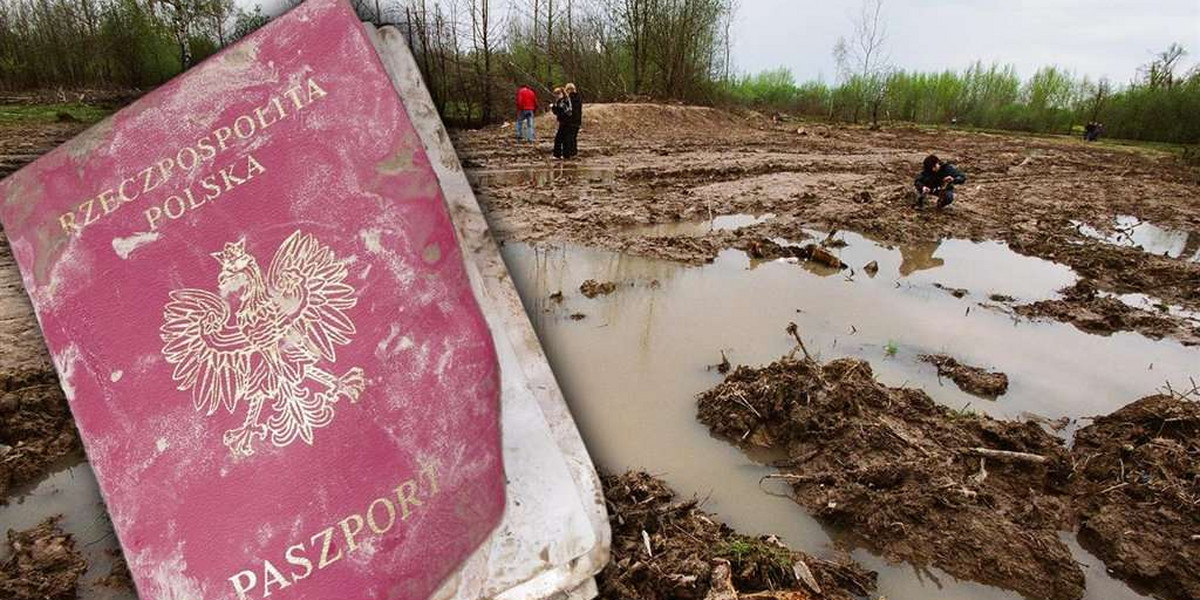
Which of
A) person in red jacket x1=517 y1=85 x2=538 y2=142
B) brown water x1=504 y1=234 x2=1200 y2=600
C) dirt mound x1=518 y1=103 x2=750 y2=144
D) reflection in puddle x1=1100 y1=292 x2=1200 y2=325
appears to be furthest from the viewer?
dirt mound x1=518 y1=103 x2=750 y2=144

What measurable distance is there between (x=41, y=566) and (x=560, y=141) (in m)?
9.59

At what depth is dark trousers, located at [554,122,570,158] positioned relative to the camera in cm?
1041

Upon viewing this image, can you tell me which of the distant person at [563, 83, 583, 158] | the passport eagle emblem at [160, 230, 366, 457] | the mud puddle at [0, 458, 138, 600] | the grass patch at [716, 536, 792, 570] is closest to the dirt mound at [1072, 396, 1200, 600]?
the grass patch at [716, 536, 792, 570]

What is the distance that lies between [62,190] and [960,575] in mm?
2757

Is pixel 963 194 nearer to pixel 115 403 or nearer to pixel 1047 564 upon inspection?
pixel 1047 564

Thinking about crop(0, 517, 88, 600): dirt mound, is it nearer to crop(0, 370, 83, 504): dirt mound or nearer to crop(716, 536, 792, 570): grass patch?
crop(0, 370, 83, 504): dirt mound

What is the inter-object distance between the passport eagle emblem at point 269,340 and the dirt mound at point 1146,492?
9.39ft

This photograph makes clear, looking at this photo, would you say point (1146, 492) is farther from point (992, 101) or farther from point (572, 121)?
point (992, 101)

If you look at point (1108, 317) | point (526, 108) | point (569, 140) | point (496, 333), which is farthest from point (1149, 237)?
point (526, 108)

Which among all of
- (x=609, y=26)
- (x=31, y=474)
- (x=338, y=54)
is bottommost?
(x=31, y=474)

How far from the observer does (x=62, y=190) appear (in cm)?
95

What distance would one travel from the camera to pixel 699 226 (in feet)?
22.4

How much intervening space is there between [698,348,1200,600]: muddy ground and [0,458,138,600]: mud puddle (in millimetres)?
2455

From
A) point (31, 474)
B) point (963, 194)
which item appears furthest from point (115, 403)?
point (963, 194)
